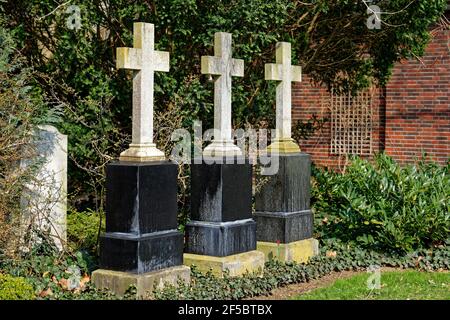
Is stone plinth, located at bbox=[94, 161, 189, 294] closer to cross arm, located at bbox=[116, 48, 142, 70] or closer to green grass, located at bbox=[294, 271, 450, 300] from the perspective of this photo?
cross arm, located at bbox=[116, 48, 142, 70]

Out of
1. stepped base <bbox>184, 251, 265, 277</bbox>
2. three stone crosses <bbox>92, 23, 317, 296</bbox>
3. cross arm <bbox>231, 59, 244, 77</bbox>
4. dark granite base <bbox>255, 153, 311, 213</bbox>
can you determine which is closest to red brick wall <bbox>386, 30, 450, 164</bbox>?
dark granite base <bbox>255, 153, 311, 213</bbox>

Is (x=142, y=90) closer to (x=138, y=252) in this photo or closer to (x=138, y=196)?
(x=138, y=196)

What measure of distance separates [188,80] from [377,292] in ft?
11.4

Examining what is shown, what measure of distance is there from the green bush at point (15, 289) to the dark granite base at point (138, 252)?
75 centimetres

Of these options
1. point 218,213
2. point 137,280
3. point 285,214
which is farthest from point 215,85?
point 137,280

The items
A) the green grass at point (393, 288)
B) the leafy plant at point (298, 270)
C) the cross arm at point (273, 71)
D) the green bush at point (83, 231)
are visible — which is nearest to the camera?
the leafy plant at point (298, 270)

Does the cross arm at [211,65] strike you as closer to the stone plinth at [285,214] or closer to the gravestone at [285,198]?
the gravestone at [285,198]

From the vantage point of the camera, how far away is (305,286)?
7922mm

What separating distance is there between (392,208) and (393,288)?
1.74 metres

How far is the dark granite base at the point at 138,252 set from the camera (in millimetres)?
6867

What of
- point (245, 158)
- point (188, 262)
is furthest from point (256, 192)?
point (188, 262)

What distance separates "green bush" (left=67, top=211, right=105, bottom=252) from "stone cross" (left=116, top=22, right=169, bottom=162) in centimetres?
144

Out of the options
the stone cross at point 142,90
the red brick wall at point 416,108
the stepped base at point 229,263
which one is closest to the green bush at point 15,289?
the stone cross at point 142,90

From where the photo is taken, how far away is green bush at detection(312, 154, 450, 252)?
896 cm
